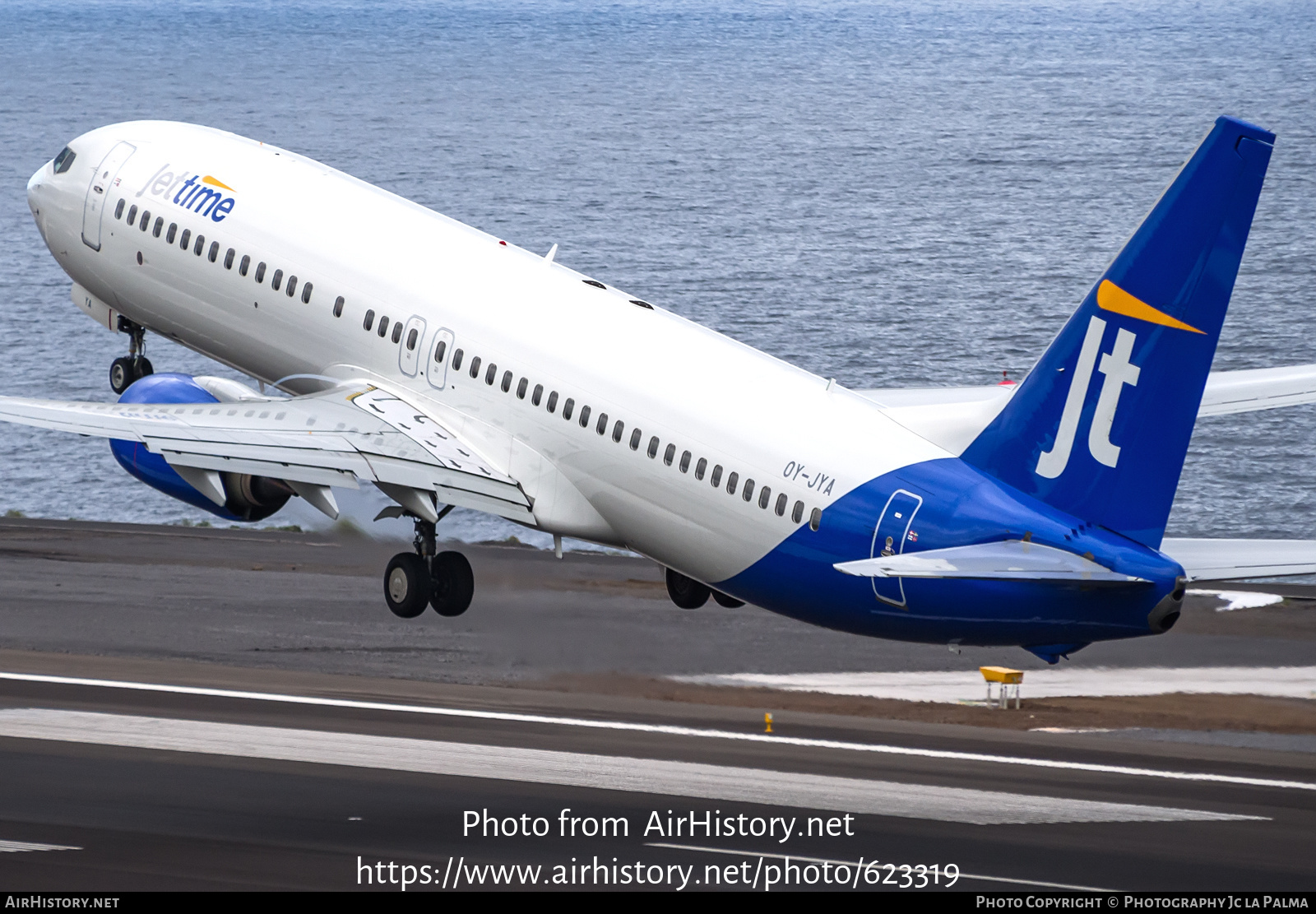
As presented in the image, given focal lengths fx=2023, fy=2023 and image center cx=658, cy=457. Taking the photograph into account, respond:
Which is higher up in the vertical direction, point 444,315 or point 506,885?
point 444,315

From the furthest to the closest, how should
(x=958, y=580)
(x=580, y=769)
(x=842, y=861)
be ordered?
(x=580, y=769) < (x=958, y=580) < (x=842, y=861)

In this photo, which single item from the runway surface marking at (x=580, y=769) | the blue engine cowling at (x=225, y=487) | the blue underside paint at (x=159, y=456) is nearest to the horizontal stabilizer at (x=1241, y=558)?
the runway surface marking at (x=580, y=769)

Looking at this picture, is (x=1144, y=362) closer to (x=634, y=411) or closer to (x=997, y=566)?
(x=997, y=566)

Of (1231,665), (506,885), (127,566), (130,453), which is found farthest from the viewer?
(127,566)

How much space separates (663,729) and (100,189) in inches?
753

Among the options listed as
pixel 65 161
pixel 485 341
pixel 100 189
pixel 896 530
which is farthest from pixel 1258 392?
pixel 65 161

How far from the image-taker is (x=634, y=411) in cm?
3953

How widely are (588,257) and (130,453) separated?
100578mm

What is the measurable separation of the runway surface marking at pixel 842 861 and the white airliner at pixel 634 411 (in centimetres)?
428

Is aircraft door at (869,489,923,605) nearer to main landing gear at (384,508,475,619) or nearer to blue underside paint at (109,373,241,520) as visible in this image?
main landing gear at (384,508,475,619)

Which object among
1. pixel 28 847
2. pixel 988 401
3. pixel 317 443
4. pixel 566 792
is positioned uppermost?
pixel 988 401

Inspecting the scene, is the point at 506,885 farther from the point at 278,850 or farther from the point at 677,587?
the point at 677,587

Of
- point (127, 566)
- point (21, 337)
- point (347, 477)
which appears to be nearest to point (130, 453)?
point (347, 477)

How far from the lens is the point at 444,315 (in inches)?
1688
